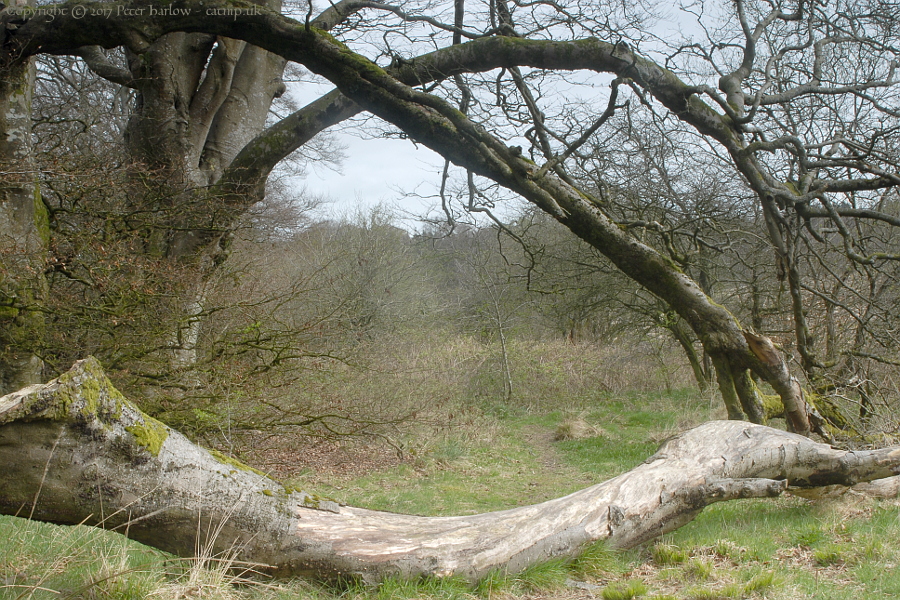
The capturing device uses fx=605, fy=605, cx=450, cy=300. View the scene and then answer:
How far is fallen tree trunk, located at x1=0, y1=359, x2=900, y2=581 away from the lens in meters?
2.70

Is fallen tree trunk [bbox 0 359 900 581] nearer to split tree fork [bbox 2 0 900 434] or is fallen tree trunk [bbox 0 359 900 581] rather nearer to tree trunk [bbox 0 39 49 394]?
split tree fork [bbox 2 0 900 434]

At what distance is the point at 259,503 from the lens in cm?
333

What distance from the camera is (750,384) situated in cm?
563

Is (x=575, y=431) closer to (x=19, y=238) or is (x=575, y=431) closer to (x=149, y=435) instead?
(x=19, y=238)

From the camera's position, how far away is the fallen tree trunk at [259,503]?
2.70 meters

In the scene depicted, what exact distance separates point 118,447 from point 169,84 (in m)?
7.57

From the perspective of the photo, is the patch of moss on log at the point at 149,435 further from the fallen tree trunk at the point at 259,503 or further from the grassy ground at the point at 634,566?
the grassy ground at the point at 634,566
